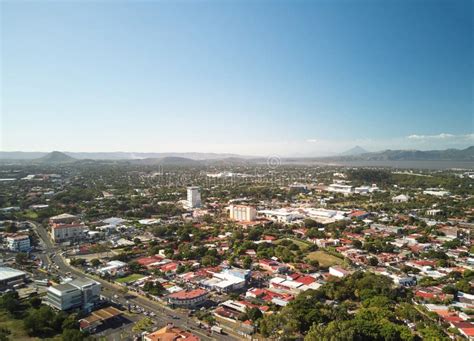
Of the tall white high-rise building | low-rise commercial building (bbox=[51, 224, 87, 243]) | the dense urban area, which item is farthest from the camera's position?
the tall white high-rise building

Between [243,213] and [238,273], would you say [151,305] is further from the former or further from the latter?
[243,213]

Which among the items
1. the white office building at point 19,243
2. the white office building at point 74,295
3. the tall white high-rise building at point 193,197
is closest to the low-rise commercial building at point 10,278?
the white office building at point 74,295

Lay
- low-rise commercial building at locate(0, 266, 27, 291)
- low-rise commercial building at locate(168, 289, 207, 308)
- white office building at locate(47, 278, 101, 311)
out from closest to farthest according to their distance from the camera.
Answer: white office building at locate(47, 278, 101, 311)
low-rise commercial building at locate(168, 289, 207, 308)
low-rise commercial building at locate(0, 266, 27, 291)

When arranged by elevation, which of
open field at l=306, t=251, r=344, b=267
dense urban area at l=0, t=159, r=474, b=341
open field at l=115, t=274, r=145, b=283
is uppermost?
dense urban area at l=0, t=159, r=474, b=341

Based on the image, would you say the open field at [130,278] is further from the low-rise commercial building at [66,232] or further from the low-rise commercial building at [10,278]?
the low-rise commercial building at [66,232]

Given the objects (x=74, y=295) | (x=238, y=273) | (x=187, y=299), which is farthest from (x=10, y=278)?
(x=238, y=273)

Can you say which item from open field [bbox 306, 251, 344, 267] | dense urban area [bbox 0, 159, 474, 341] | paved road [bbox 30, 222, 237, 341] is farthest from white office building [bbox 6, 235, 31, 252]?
A: open field [bbox 306, 251, 344, 267]

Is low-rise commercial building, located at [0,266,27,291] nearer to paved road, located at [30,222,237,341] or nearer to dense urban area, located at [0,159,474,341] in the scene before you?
dense urban area, located at [0,159,474,341]
